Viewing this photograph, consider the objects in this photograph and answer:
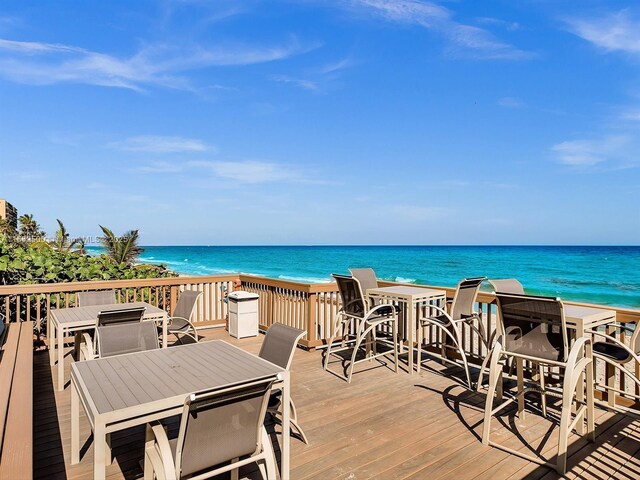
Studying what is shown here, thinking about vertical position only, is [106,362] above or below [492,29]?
below

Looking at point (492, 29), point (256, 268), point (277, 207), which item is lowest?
point (256, 268)

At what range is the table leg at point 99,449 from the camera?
5.32 feet

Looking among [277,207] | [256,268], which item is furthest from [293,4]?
[256,268]

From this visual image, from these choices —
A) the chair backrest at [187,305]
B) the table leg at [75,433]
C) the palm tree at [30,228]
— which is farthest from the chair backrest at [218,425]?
the palm tree at [30,228]

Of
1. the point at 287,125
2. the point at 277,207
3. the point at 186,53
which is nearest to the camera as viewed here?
the point at 186,53

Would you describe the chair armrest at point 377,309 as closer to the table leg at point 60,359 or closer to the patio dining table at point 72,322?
the patio dining table at point 72,322

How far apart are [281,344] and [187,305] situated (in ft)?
9.73

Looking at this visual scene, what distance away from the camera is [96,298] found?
4.93 m

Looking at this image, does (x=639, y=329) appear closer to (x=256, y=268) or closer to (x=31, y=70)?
(x=31, y=70)

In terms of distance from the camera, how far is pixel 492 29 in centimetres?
1134

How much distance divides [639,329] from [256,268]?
40017mm

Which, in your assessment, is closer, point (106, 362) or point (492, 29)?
point (106, 362)

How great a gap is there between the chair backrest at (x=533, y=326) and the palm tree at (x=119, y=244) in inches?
601

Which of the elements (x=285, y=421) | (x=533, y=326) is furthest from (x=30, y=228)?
(x=533, y=326)
